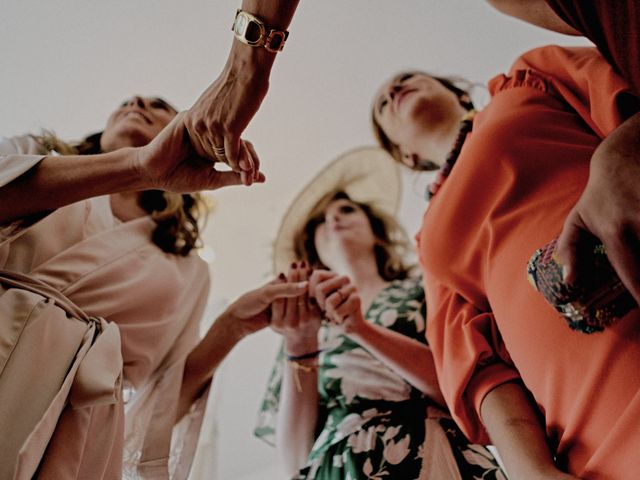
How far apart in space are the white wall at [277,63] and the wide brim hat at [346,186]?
14 centimetres

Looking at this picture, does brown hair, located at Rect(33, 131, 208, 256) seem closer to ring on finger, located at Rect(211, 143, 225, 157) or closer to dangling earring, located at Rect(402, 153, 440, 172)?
ring on finger, located at Rect(211, 143, 225, 157)

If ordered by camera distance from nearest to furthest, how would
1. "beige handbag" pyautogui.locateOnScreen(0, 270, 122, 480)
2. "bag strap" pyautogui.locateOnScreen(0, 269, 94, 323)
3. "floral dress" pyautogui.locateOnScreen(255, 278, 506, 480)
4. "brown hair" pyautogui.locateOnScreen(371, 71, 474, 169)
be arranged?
"beige handbag" pyautogui.locateOnScreen(0, 270, 122, 480), "bag strap" pyautogui.locateOnScreen(0, 269, 94, 323), "floral dress" pyautogui.locateOnScreen(255, 278, 506, 480), "brown hair" pyautogui.locateOnScreen(371, 71, 474, 169)

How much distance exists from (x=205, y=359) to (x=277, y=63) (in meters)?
1.14

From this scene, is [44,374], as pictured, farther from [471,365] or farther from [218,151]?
[471,365]

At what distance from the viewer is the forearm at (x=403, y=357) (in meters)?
0.89

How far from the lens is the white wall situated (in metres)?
1.54

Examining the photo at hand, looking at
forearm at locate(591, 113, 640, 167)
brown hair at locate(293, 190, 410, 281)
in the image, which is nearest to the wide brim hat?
brown hair at locate(293, 190, 410, 281)

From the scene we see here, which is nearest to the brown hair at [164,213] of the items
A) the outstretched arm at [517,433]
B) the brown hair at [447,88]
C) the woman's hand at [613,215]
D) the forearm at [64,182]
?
the forearm at [64,182]

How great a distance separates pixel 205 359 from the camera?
88 centimetres

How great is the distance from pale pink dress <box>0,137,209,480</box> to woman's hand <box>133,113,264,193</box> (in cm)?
13

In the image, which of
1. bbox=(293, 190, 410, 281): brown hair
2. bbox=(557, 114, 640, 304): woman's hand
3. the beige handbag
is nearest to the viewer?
bbox=(557, 114, 640, 304): woman's hand

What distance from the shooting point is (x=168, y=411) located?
0.79 m

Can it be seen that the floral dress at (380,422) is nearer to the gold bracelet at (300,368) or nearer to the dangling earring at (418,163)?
the gold bracelet at (300,368)

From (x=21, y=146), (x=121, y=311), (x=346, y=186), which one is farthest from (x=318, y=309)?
(x=346, y=186)
